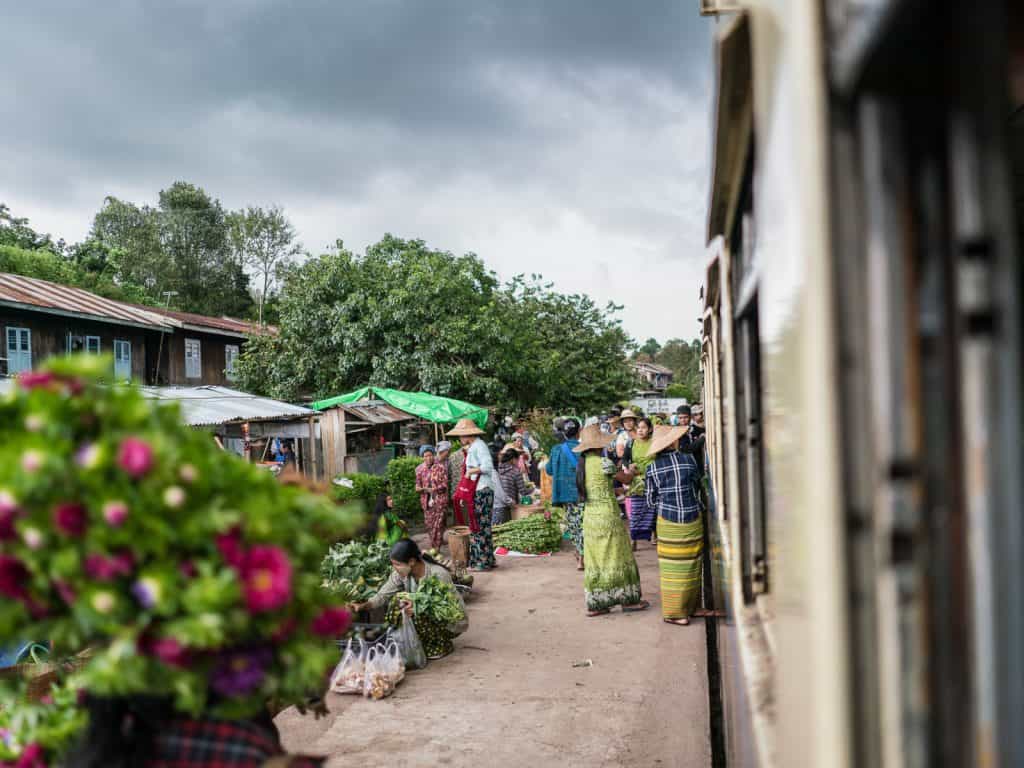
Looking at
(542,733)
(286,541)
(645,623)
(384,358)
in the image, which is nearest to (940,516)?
(286,541)

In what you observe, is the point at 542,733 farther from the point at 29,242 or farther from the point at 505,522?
the point at 29,242

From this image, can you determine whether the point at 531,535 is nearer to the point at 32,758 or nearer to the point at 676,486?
the point at 676,486

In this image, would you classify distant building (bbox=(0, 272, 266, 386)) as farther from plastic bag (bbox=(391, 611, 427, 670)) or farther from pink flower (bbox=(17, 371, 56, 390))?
pink flower (bbox=(17, 371, 56, 390))

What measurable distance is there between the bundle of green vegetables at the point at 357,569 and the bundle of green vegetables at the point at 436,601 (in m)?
0.45

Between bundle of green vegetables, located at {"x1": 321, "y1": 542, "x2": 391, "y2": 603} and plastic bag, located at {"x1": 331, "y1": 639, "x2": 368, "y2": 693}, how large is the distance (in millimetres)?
803

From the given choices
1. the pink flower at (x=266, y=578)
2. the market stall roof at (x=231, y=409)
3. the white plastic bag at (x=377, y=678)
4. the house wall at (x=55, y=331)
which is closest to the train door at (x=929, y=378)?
the pink flower at (x=266, y=578)

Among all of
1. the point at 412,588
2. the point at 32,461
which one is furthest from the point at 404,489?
the point at 32,461

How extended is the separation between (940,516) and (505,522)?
11.2m

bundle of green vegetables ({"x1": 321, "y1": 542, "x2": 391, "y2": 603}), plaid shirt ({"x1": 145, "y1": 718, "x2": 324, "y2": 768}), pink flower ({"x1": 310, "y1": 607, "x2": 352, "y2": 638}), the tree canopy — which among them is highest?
the tree canopy

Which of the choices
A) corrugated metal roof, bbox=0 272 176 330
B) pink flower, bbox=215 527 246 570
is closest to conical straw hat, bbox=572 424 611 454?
pink flower, bbox=215 527 246 570

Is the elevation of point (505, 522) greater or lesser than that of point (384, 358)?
lesser

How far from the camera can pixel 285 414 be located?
42.3 ft

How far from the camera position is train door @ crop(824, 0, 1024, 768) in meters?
0.77

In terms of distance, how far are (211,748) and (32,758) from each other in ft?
1.71
